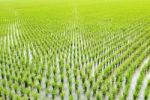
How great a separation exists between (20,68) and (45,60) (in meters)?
1.17

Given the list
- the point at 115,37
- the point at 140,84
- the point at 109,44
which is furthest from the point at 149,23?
the point at 140,84

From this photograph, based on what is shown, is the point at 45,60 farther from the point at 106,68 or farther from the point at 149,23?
the point at 149,23

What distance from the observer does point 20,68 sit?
334 inches

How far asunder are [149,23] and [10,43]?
9179mm

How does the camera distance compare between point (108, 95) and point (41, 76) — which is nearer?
point (108, 95)

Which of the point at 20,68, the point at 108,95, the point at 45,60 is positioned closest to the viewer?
the point at 108,95

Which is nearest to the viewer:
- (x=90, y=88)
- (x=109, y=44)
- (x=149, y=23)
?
(x=90, y=88)

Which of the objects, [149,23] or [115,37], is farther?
[149,23]

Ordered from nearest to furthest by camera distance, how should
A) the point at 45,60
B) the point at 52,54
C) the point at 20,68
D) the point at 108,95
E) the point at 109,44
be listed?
1. the point at 108,95
2. the point at 20,68
3. the point at 45,60
4. the point at 52,54
5. the point at 109,44

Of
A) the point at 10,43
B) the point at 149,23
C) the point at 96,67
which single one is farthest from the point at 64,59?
the point at 149,23

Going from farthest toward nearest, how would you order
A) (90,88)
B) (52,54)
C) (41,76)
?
1. (52,54)
2. (41,76)
3. (90,88)

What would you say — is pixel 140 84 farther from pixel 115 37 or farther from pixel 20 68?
pixel 115 37

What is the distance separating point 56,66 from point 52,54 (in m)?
1.40

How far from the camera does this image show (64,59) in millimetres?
9430
